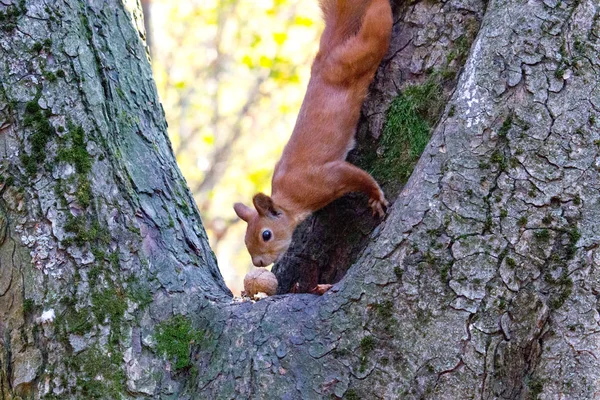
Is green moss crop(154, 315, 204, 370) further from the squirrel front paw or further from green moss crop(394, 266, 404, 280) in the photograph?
the squirrel front paw

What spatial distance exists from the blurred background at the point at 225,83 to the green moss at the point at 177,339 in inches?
323

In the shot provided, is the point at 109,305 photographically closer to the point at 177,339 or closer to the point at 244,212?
the point at 177,339

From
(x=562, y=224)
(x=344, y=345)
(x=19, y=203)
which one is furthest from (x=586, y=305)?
(x=19, y=203)

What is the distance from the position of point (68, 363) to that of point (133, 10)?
162cm

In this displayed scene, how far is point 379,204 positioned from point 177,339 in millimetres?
1148

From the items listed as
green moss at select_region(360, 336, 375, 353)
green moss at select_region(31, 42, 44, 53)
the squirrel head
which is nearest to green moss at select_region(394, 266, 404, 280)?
green moss at select_region(360, 336, 375, 353)

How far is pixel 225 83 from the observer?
1157cm

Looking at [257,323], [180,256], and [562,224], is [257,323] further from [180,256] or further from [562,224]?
[562,224]

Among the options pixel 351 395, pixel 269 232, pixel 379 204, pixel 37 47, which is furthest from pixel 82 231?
pixel 269 232

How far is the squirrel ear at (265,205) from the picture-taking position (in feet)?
14.0

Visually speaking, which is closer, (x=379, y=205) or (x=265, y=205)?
(x=379, y=205)

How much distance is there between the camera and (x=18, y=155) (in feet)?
7.48

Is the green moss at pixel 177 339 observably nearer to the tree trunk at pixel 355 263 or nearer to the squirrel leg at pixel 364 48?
the tree trunk at pixel 355 263

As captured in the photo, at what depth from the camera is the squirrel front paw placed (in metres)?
2.92
